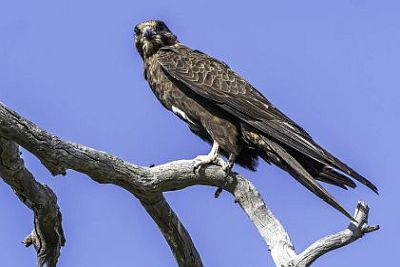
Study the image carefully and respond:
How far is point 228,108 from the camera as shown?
7.58 meters

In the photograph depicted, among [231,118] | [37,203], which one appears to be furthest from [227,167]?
[37,203]

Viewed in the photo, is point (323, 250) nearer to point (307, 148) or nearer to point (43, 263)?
point (307, 148)

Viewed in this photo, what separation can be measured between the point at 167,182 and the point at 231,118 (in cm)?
134

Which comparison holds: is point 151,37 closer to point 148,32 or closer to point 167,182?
point 148,32

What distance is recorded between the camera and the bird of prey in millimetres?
7117

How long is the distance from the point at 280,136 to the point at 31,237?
208 cm

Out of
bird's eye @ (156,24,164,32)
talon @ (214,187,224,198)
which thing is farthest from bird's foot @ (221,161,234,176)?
bird's eye @ (156,24,164,32)

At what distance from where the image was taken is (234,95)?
7676 mm

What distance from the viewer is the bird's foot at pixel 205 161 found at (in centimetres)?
685

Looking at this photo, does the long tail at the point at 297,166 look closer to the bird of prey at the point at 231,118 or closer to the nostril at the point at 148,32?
the bird of prey at the point at 231,118

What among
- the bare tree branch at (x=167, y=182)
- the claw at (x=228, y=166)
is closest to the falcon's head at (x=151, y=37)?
the claw at (x=228, y=166)

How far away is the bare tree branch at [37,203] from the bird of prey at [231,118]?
1138 mm

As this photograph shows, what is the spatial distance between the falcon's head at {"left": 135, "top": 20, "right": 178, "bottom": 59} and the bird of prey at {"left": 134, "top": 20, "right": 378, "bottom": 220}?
14 centimetres

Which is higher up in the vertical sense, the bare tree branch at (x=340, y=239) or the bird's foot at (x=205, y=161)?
the bird's foot at (x=205, y=161)
